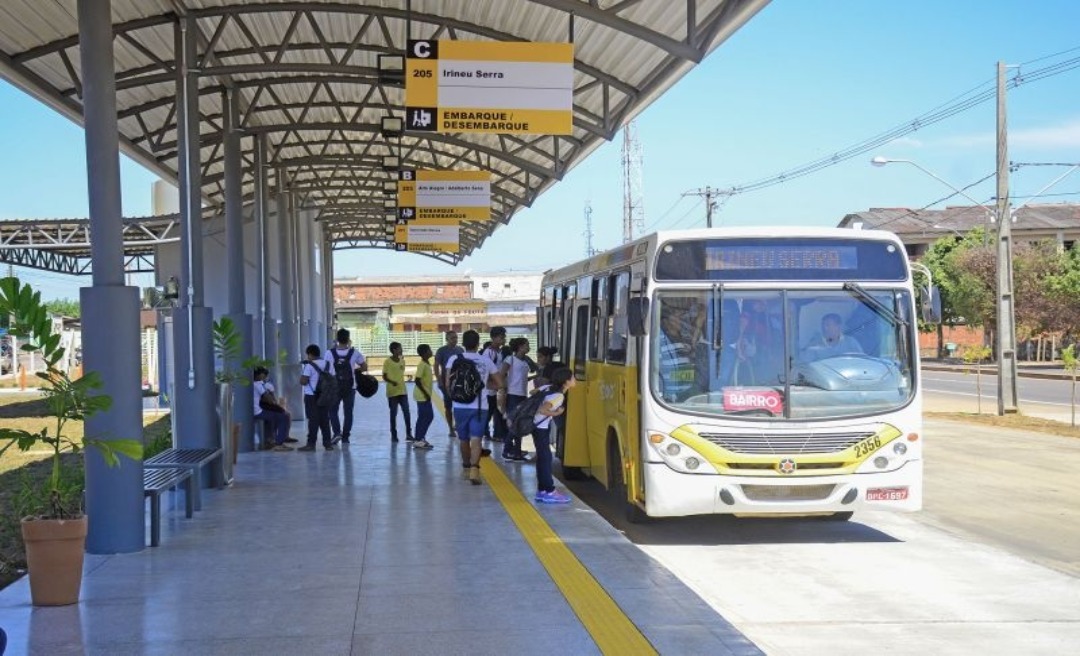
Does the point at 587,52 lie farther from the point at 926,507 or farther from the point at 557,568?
the point at 557,568

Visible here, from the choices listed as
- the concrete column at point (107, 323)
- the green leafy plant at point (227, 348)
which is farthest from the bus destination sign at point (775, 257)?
the green leafy plant at point (227, 348)

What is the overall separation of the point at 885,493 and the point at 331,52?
31.9ft

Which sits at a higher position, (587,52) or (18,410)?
(587,52)

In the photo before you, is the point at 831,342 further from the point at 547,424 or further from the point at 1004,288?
the point at 1004,288

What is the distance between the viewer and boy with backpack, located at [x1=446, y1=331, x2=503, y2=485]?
12742mm

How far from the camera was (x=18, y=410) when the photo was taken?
30672 millimetres

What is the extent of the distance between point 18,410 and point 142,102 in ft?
53.5

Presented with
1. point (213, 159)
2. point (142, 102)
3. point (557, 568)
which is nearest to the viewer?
point (557, 568)

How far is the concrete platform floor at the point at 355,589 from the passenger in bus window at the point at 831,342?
2.35m

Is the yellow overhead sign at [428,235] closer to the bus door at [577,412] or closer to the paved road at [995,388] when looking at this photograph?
the bus door at [577,412]

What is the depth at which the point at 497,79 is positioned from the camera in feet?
39.2

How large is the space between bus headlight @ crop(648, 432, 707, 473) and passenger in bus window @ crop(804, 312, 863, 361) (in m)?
1.33

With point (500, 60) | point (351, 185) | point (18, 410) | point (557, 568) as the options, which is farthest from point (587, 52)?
point (18, 410)

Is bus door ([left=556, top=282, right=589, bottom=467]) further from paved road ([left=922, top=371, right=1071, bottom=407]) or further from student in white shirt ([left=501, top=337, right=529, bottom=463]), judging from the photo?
paved road ([left=922, top=371, right=1071, bottom=407])
